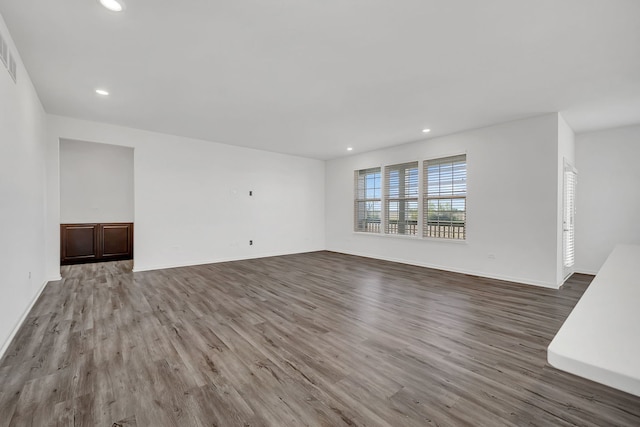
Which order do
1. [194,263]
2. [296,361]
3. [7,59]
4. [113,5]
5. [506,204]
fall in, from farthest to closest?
[194,263] → [506,204] → [7,59] → [296,361] → [113,5]

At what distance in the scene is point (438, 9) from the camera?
6.72 ft

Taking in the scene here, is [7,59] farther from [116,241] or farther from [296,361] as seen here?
[116,241]

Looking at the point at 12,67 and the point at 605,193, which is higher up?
the point at 12,67

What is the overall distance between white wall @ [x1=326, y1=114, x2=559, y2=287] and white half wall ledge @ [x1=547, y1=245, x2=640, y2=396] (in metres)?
3.69

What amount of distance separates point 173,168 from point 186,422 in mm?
5161

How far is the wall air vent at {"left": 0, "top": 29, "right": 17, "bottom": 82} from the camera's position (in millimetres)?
2229

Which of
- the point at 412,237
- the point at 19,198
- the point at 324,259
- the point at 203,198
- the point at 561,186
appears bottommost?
the point at 324,259

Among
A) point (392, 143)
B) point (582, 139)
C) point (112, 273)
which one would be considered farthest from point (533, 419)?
point (112, 273)

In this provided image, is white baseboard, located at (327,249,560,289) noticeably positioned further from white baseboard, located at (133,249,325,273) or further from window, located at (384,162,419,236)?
white baseboard, located at (133,249,325,273)

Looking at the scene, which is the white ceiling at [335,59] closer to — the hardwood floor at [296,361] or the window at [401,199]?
the window at [401,199]

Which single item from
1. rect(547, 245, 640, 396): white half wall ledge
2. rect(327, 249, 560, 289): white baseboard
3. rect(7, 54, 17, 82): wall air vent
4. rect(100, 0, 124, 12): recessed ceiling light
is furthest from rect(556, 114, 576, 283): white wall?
rect(7, 54, 17, 82): wall air vent

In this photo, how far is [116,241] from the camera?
6660mm

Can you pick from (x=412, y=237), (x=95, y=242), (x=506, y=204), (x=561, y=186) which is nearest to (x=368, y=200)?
(x=412, y=237)

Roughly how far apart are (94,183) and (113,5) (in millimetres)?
6043
